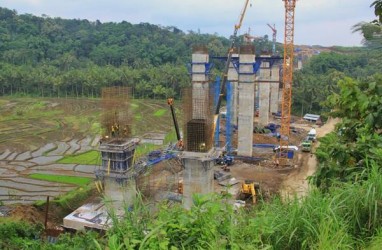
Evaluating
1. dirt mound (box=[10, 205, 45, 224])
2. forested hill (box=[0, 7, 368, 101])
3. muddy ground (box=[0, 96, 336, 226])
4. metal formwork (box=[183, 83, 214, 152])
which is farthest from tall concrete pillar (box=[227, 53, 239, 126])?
dirt mound (box=[10, 205, 45, 224])

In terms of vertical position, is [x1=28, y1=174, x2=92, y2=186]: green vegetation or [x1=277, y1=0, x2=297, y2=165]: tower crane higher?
[x1=277, y1=0, x2=297, y2=165]: tower crane

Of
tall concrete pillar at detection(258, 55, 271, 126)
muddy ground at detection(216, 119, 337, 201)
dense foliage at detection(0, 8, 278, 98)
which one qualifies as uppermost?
dense foliage at detection(0, 8, 278, 98)

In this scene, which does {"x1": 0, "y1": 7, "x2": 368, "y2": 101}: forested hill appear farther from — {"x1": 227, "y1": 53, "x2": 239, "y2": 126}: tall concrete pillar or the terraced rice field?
{"x1": 227, "y1": 53, "x2": 239, "y2": 126}: tall concrete pillar

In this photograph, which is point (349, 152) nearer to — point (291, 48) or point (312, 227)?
point (312, 227)

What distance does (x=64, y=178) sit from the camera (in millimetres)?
27859

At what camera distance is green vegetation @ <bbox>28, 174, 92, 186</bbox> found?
27.0 m

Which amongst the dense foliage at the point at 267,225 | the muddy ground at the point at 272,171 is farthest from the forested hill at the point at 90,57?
the dense foliage at the point at 267,225

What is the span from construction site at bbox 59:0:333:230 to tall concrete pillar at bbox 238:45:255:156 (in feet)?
0.13

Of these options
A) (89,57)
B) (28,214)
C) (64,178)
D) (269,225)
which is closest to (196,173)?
(28,214)

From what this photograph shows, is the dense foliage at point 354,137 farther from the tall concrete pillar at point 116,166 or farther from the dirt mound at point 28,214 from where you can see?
the dirt mound at point 28,214

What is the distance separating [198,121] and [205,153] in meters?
1.76

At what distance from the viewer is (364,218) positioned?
4.79m

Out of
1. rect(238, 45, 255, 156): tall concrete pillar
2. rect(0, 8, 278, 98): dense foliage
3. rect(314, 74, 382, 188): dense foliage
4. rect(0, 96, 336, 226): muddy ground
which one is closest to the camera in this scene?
rect(314, 74, 382, 188): dense foliage

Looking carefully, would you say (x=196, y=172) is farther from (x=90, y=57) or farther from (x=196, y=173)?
(x=90, y=57)
